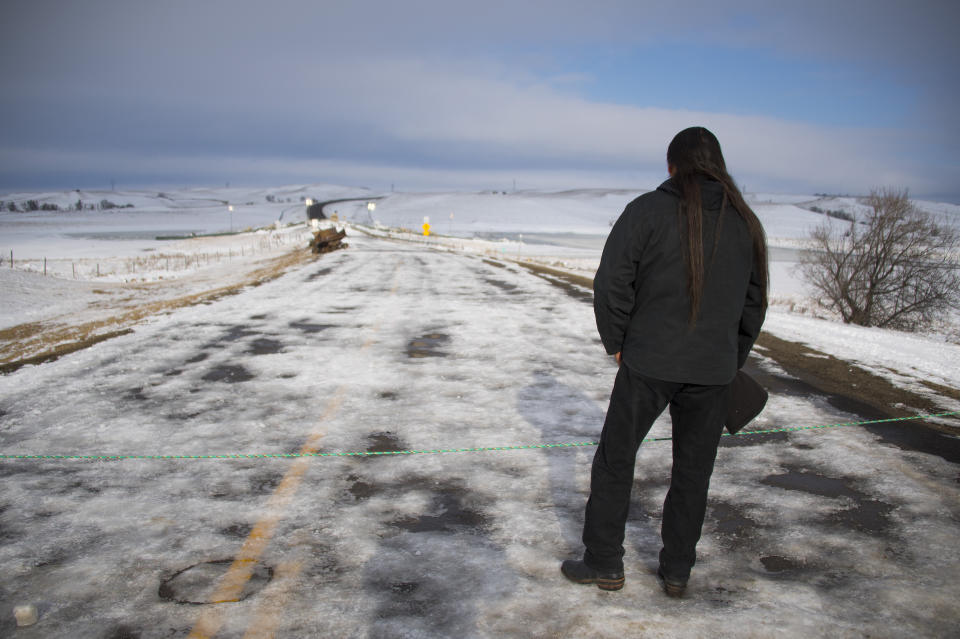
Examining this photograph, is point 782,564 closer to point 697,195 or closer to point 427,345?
point 697,195

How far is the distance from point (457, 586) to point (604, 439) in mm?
1082

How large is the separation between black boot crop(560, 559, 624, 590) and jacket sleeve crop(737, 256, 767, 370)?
126 cm

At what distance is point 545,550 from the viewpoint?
3.60 metres

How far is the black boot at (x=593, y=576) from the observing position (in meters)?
3.20

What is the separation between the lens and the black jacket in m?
2.93

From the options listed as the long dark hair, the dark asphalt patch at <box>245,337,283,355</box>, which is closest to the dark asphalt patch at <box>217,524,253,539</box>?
the long dark hair

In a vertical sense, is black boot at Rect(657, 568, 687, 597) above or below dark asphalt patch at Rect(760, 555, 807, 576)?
above

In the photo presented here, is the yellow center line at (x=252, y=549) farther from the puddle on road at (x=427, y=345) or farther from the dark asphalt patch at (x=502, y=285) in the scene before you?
the dark asphalt patch at (x=502, y=285)

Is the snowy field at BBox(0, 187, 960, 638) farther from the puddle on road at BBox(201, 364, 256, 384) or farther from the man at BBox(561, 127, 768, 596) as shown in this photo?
the man at BBox(561, 127, 768, 596)

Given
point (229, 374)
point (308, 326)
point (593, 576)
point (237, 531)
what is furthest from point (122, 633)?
point (308, 326)

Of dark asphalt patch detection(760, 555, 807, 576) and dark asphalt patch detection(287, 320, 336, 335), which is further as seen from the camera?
dark asphalt patch detection(287, 320, 336, 335)

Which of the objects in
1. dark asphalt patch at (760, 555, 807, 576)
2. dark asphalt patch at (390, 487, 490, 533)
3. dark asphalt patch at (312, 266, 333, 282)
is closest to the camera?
dark asphalt patch at (760, 555, 807, 576)

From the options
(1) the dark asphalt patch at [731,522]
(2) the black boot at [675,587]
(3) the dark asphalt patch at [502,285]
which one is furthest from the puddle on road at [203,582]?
(3) the dark asphalt patch at [502,285]

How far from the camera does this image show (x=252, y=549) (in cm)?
356
